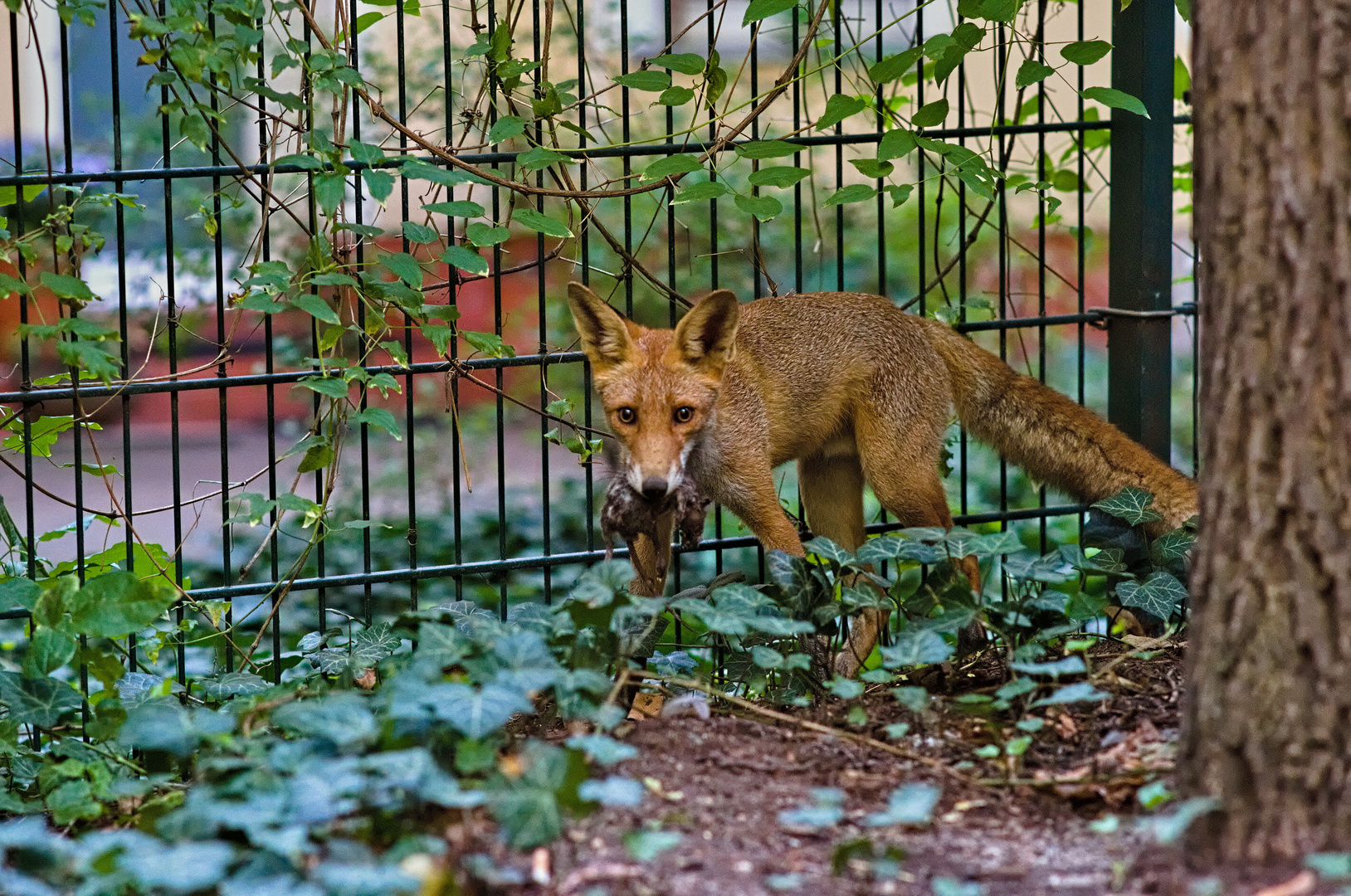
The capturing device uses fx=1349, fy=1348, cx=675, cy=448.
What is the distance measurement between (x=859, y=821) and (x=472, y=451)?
7.39 metres

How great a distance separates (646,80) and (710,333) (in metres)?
0.89

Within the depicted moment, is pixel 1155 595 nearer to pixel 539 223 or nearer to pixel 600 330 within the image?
pixel 600 330

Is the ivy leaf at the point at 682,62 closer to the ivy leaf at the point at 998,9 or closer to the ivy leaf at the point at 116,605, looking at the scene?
the ivy leaf at the point at 998,9

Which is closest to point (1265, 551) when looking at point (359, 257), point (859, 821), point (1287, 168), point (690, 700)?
point (1287, 168)

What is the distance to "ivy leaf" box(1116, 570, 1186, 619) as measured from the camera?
424cm

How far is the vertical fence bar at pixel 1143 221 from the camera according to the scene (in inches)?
211

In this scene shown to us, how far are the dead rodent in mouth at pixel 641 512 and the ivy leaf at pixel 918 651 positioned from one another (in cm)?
111

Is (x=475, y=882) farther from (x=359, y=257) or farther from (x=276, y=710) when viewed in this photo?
(x=359, y=257)

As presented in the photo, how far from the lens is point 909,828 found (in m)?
2.87

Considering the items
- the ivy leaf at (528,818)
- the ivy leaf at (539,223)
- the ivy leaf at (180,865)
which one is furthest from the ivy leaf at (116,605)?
the ivy leaf at (528,818)

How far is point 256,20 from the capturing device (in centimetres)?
423

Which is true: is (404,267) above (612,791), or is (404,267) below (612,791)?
above

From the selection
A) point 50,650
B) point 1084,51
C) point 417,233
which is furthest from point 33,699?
point 1084,51

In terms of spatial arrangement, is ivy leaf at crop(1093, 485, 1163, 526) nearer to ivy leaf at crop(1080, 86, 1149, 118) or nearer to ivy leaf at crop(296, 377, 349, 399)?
ivy leaf at crop(1080, 86, 1149, 118)
